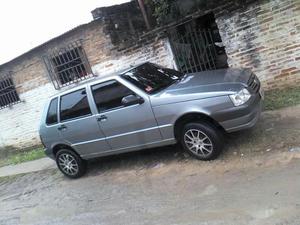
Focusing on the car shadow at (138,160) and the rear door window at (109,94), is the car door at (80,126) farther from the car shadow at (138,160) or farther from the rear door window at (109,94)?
the car shadow at (138,160)

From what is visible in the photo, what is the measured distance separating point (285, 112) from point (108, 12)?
554cm

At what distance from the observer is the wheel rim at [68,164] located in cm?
812

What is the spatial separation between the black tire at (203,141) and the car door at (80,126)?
1.68 m

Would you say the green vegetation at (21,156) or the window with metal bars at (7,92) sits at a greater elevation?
the window with metal bars at (7,92)

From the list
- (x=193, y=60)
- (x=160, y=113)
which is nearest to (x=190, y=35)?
(x=193, y=60)

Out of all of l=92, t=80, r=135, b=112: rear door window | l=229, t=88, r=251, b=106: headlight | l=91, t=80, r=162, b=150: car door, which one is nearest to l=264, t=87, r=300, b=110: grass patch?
l=229, t=88, r=251, b=106: headlight

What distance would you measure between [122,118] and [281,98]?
3.44 metres

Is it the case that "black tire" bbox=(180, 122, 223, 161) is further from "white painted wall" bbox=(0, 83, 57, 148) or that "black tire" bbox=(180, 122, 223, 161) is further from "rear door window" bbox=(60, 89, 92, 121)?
"white painted wall" bbox=(0, 83, 57, 148)

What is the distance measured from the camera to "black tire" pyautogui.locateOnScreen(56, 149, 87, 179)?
8.05m

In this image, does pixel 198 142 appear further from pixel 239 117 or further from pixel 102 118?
pixel 102 118

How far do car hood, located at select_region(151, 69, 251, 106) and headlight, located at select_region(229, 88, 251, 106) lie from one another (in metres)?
0.06

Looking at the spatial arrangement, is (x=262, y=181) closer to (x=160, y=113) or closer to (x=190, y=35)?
(x=160, y=113)

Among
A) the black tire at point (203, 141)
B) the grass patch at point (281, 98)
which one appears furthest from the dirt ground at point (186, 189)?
the grass patch at point (281, 98)

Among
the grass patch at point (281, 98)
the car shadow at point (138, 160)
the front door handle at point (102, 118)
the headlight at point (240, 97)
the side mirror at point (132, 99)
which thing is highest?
the side mirror at point (132, 99)
